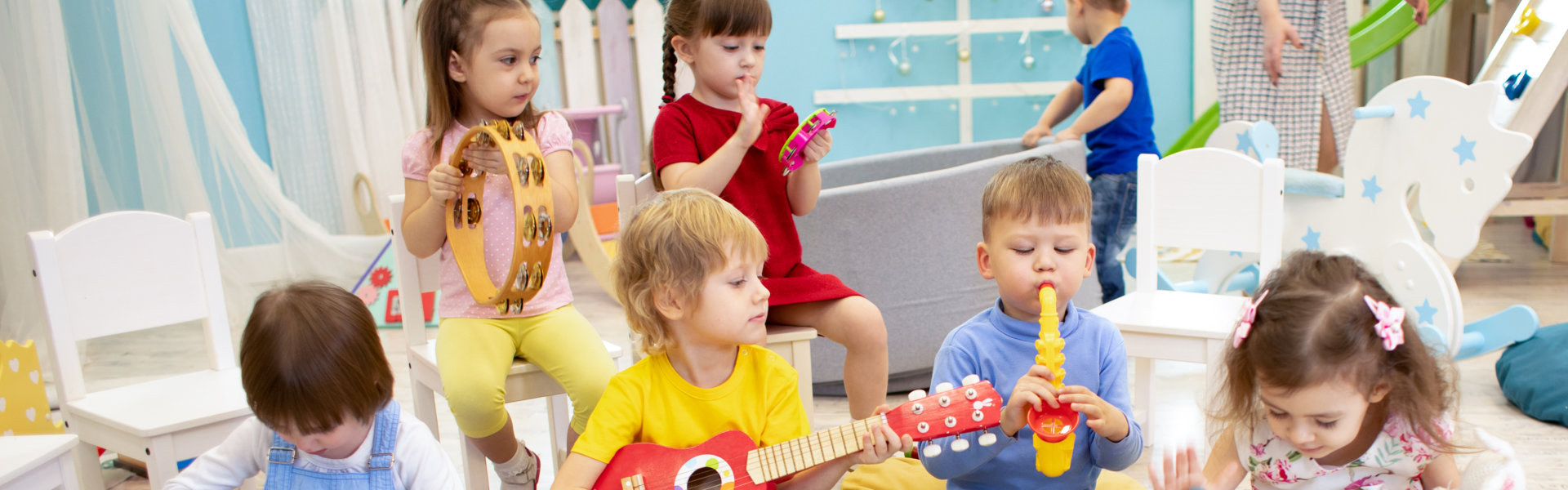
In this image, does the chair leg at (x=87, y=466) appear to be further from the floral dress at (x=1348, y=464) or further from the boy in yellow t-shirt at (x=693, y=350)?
the floral dress at (x=1348, y=464)

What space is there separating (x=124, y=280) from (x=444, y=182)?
711mm

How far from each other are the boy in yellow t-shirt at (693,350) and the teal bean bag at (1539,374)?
68.8 inches

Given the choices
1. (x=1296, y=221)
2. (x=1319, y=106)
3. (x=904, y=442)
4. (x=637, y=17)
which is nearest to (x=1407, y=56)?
(x=1319, y=106)

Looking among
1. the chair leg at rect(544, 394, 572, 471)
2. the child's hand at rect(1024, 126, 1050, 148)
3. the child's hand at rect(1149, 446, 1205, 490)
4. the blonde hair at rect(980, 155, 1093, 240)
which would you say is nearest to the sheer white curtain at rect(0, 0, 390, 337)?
the chair leg at rect(544, 394, 572, 471)

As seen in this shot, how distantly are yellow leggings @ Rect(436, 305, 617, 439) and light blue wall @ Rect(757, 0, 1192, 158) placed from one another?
10.6 ft

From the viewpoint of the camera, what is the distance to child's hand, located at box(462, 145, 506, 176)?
1676 millimetres

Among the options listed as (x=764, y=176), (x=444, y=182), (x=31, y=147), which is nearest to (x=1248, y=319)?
(x=764, y=176)

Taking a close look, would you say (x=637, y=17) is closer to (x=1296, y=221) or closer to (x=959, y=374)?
(x=1296, y=221)

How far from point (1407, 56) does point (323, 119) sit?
15.0 ft

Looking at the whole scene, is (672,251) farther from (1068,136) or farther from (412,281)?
(1068,136)

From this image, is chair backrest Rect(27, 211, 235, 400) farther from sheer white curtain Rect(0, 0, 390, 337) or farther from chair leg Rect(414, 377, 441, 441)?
sheer white curtain Rect(0, 0, 390, 337)

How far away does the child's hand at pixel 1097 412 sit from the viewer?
1181 mm

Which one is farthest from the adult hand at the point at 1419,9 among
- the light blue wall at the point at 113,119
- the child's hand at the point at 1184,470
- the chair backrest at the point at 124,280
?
the light blue wall at the point at 113,119

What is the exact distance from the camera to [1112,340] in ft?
4.70
